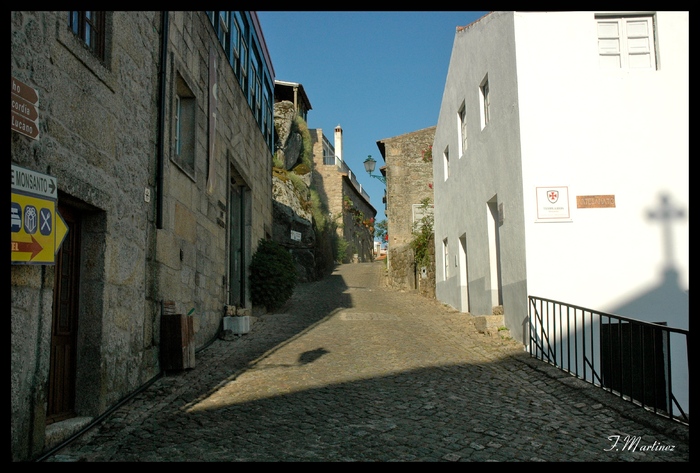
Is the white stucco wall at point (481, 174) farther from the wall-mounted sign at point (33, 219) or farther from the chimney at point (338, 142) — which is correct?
the chimney at point (338, 142)

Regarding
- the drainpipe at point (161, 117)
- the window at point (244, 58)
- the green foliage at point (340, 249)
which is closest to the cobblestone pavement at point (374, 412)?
the drainpipe at point (161, 117)

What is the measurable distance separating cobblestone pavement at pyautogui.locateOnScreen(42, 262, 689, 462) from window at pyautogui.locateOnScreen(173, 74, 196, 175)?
2.89 metres

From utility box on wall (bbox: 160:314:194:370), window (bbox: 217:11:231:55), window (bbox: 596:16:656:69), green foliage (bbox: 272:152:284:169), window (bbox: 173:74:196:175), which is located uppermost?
green foliage (bbox: 272:152:284:169)

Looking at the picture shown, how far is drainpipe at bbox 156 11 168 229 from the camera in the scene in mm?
7184

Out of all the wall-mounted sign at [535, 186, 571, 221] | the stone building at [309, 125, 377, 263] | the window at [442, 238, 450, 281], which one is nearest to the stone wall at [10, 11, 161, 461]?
the wall-mounted sign at [535, 186, 571, 221]

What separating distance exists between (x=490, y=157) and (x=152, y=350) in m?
6.60

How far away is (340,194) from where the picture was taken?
36469 millimetres

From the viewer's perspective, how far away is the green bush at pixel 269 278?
1309 cm

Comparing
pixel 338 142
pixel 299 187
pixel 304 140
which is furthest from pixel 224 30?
pixel 338 142

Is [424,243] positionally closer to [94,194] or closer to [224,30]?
[224,30]

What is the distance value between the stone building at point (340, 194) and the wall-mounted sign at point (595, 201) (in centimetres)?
2463

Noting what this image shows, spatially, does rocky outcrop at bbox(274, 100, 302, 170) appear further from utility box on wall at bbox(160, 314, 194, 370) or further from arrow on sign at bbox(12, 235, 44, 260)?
arrow on sign at bbox(12, 235, 44, 260)

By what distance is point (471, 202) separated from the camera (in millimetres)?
12523
